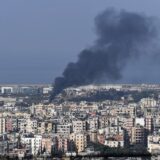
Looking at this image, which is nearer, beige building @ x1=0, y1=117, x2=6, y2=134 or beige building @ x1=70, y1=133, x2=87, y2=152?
beige building @ x1=70, y1=133, x2=87, y2=152

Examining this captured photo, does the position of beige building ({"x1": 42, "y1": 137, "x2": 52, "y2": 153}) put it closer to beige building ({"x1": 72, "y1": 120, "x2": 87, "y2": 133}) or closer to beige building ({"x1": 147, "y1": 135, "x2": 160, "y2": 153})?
beige building ({"x1": 147, "y1": 135, "x2": 160, "y2": 153})

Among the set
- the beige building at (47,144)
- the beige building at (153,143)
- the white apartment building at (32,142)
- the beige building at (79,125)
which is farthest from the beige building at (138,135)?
the white apartment building at (32,142)

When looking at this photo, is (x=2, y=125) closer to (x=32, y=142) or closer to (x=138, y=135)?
(x=138, y=135)

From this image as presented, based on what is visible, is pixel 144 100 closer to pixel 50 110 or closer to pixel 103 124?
pixel 50 110

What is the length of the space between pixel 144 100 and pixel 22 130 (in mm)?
18282

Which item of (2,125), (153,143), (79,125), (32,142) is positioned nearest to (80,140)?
(32,142)

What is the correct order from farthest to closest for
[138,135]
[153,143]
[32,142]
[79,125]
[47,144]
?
[79,125]
[138,135]
[32,142]
[47,144]
[153,143]

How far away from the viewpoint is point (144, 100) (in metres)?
57.2

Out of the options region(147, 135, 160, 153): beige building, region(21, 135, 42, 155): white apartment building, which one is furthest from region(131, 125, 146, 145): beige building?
region(21, 135, 42, 155): white apartment building

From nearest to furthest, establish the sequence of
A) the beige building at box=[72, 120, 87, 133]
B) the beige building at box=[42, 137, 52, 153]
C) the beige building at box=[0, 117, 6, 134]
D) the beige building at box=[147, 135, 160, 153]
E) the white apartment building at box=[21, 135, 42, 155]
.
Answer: the beige building at box=[147, 135, 160, 153] < the white apartment building at box=[21, 135, 42, 155] < the beige building at box=[42, 137, 52, 153] < the beige building at box=[72, 120, 87, 133] < the beige building at box=[0, 117, 6, 134]

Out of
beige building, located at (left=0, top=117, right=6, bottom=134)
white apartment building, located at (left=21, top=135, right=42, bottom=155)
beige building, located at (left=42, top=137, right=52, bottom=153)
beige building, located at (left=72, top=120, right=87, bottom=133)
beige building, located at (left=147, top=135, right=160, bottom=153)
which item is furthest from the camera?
beige building, located at (left=0, top=117, right=6, bottom=134)

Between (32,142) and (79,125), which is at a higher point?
(79,125)

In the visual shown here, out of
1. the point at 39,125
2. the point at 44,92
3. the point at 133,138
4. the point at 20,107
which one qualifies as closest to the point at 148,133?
the point at 133,138

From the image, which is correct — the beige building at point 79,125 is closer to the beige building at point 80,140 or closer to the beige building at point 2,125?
the beige building at point 2,125
